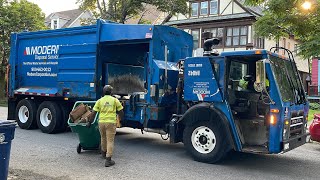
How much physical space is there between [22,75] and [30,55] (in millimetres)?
739

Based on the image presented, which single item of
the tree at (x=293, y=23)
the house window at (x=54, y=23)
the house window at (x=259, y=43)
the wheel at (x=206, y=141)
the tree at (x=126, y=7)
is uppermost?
the house window at (x=54, y=23)

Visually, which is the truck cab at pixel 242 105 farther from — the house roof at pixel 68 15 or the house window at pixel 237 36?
the house roof at pixel 68 15

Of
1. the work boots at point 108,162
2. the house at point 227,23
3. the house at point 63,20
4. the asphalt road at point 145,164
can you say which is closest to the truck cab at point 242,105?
the asphalt road at point 145,164

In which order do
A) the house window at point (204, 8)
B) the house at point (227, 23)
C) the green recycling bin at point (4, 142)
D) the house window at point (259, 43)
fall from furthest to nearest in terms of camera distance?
the house window at point (204, 8), the house window at point (259, 43), the house at point (227, 23), the green recycling bin at point (4, 142)

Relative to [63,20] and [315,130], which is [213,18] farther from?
[63,20]

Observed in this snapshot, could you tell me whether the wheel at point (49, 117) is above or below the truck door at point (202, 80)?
below

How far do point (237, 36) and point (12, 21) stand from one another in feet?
53.9

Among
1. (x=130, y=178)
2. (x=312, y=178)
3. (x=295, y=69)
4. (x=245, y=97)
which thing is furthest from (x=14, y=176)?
(x=295, y=69)

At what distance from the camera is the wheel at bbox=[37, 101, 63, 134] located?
34.3ft

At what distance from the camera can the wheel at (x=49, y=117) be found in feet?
34.3

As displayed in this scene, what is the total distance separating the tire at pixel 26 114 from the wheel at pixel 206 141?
557cm

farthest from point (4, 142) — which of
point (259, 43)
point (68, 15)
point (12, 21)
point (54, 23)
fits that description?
point (68, 15)

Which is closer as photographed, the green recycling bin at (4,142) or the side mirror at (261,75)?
the green recycling bin at (4,142)

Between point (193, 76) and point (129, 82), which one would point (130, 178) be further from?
point (129, 82)
